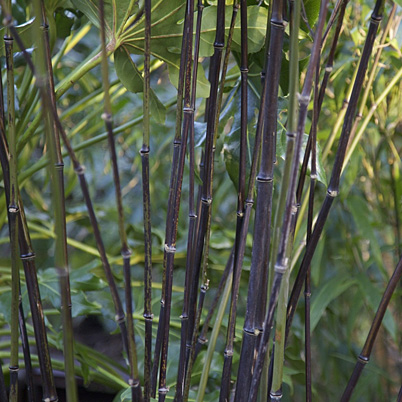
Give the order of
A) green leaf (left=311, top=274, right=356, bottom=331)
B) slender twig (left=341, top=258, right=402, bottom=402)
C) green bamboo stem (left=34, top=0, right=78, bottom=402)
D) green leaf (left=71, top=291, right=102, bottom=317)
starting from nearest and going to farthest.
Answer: green bamboo stem (left=34, top=0, right=78, bottom=402) < slender twig (left=341, top=258, right=402, bottom=402) < green leaf (left=71, top=291, right=102, bottom=317) < green leaf (left=311, top=274, right=356, bottom=331)

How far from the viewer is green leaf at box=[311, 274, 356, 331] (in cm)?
66

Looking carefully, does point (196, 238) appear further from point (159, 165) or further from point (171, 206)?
point (159, 165)

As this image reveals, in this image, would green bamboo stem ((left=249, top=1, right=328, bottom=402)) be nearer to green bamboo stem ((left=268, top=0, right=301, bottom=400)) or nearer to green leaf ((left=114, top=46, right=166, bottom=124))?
green bamboo stem ((left=268, top=0, right=301, bottom=400))

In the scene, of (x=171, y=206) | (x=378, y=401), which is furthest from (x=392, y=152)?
(x=171, y=206)

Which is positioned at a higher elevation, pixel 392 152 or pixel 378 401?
pixel 392 152

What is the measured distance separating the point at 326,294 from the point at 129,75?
18.2 inches

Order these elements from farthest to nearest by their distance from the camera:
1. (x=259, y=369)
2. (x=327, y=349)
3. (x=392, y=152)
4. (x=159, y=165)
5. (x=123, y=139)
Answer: (x=123, y=139), (x=159, y=165), (x=327, y=349), (x=392, y=152), (x=259, y=369)

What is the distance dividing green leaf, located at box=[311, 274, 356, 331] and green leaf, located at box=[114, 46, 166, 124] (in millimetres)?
373

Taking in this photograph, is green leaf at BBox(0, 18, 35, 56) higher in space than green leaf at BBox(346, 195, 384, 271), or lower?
higher

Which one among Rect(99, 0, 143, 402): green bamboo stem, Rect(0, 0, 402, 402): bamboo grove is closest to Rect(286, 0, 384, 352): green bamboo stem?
Rect(0, 0, 402, 402): bamboo grove

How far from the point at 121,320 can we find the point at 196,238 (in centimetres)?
9

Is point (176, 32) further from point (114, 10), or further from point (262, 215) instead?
point (262, 215)

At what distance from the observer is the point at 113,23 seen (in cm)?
34

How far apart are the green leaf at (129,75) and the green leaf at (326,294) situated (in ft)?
1.22
